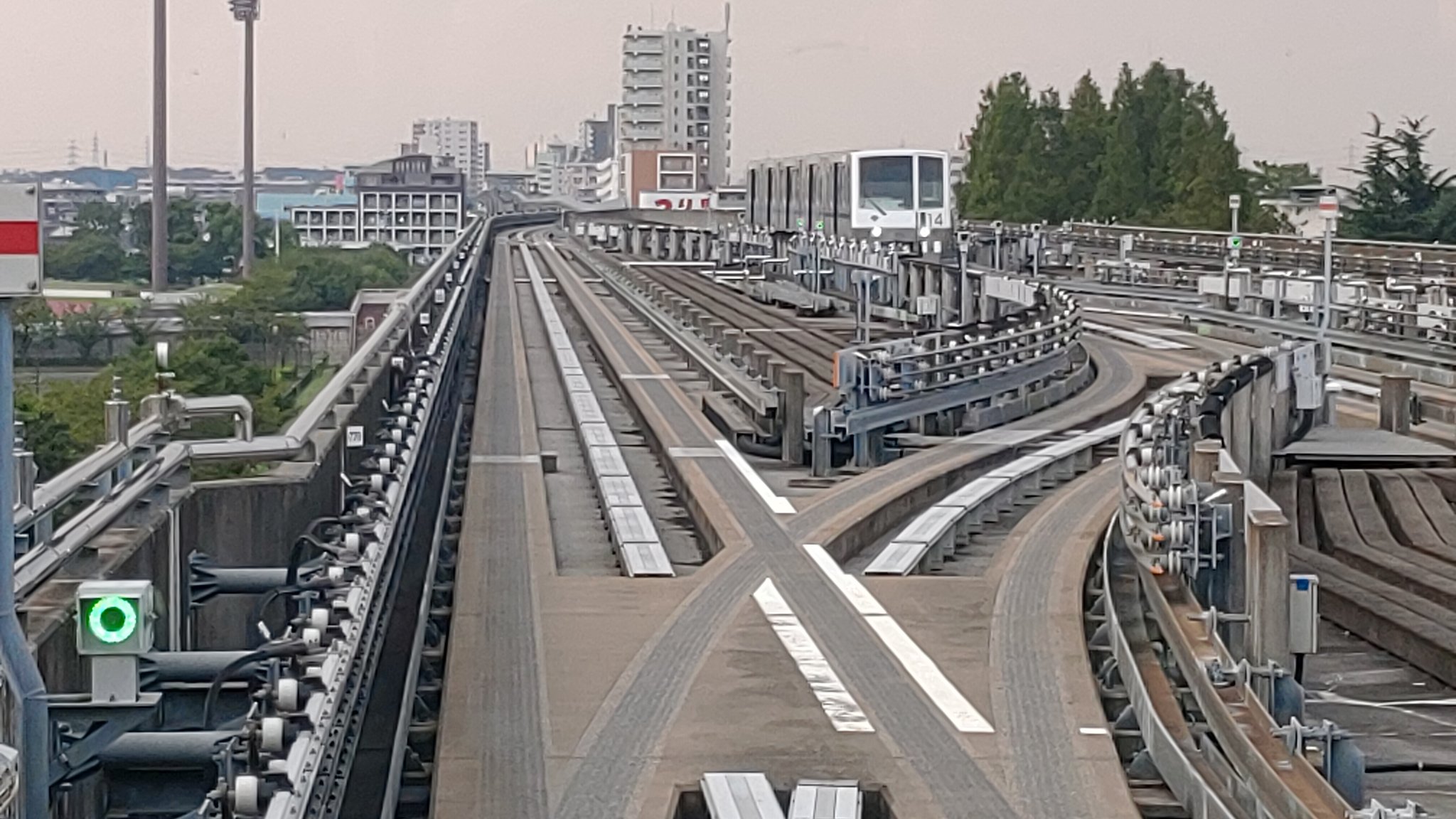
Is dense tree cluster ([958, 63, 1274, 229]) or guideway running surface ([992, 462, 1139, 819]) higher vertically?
dense tree cluster ([958, 63, 1274, 229])

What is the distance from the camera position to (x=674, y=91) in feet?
611

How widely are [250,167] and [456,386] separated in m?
43.6

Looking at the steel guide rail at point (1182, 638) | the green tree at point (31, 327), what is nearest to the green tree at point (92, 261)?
the green tree at point (31, 327)

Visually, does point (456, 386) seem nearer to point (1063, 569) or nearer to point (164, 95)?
point (1063, 569)

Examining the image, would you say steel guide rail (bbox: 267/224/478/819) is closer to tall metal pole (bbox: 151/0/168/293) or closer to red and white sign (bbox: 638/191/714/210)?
tall metal pole (bbox: 151/0/168/293)

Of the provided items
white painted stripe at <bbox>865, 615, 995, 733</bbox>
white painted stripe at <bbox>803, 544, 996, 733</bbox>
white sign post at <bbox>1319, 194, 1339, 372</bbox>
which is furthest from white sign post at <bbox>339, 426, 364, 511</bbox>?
white sign post at <bbox>1319, 194, 1339, 372</bbox>

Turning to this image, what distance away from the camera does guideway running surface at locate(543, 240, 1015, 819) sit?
8523 millimetres

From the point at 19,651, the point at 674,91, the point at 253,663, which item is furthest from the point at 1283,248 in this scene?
the point at 674,91

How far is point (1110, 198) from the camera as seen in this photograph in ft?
285

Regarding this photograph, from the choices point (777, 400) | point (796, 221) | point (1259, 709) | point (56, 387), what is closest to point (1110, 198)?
point (796, 221)

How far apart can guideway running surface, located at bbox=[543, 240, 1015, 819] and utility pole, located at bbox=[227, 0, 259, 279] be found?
2012 inches

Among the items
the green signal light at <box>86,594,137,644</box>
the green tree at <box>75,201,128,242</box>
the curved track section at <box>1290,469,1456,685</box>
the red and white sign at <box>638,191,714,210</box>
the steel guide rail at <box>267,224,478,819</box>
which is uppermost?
the red and white sign at <box>638,191,714,210</box>

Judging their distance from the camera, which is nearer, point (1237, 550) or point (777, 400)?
point (1237, 550)

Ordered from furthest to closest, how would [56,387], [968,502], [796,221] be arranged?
[796,221] → [56,387] → [968,502]
